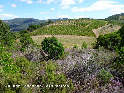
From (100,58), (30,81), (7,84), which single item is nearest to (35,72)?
(30,81)

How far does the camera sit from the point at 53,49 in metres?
15.1

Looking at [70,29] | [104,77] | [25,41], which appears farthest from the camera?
[70,29]

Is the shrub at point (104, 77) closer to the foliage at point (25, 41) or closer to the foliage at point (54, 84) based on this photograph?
the foliage at point (54, 84)

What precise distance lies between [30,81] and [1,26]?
86.8 feet

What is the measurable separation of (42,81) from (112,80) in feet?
8.81

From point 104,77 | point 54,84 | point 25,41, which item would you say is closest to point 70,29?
point 25,41

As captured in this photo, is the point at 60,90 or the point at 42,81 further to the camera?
the point at 42,81

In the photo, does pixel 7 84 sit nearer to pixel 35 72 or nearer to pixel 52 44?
pixel 35 72

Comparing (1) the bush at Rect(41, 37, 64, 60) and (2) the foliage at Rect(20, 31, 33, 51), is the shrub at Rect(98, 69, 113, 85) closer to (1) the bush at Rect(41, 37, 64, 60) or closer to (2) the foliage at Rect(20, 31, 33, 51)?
(1) the bush at Rect(41, 37, 64, 60)

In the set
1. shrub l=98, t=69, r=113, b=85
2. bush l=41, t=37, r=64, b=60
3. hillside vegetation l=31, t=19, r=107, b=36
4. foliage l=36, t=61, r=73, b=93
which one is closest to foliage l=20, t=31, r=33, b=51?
bush l=41, t=37, r=64, b=60

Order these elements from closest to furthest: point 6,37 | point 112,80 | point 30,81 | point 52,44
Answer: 1. point 112,80
2. point 30,81
3. point 52,44
4. point 6,37

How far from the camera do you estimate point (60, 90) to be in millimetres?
7824

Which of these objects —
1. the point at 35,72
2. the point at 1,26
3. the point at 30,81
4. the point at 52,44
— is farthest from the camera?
the point at 1,26

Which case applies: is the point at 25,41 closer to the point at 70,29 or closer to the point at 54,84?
the point at 54,84
